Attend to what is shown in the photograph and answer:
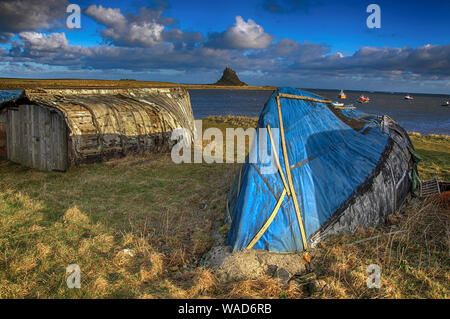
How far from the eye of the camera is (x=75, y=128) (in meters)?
11.6

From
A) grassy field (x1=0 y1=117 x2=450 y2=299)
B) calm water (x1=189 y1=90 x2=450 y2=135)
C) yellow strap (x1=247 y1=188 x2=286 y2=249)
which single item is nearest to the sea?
calm water (x1=189 y1=90 x2=450 y2=135)

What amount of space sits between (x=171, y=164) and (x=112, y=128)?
2.93 m

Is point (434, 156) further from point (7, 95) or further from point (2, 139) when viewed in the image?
point (2, 139)

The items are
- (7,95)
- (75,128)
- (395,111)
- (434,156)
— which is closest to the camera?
(75,128)

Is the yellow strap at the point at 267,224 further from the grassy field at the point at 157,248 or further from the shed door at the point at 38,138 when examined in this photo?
the shed door at the point at 38,138

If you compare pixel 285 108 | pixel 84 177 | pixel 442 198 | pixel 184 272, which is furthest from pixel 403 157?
pixel 84 177

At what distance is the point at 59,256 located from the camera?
5.71 m

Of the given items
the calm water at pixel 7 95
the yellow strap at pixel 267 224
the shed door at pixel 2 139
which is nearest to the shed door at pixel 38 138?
the shed door at pixel 2 139

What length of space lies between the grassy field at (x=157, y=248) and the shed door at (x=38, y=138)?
2.11 meters

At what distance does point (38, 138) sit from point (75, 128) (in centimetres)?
211

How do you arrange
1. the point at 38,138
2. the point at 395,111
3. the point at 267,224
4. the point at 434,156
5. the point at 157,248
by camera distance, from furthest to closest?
the point at 395,111 → the point at 434,156 → the point at 38,138 → the point at 157,248 → the point at 267,224

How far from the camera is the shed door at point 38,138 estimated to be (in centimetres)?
1195

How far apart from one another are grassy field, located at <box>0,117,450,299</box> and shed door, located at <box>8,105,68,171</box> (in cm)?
211

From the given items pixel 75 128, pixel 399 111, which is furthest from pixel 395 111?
pixel 75 128
